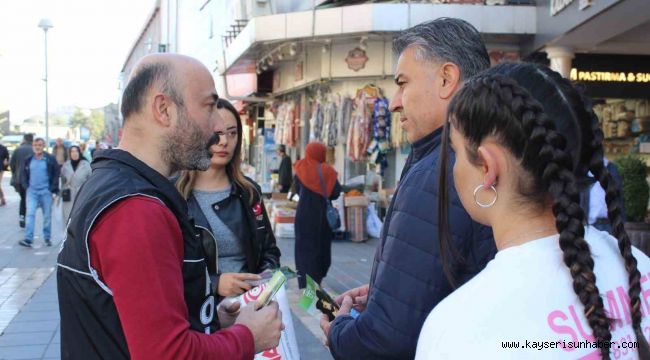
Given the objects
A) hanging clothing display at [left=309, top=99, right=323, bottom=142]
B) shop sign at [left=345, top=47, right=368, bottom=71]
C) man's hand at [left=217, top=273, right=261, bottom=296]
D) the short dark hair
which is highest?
shop sign at [left=345, top=47, right=368, bottom=71]

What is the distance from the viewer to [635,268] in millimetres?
1377

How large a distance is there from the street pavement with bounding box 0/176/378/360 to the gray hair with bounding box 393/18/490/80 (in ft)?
6.21

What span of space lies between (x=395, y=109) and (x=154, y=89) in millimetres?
895

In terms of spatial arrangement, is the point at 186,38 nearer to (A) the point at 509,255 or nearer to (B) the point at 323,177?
(B) the point at 323,177

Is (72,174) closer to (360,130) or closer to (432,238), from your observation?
(360,130)

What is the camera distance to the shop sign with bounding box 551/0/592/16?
7102 millimetres

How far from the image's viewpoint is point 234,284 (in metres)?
2.88

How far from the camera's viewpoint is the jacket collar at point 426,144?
2.16 meters

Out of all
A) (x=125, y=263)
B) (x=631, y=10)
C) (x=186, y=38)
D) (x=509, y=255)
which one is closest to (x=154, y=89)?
(x=125, y=263)

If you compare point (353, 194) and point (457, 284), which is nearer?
point (457, 284)

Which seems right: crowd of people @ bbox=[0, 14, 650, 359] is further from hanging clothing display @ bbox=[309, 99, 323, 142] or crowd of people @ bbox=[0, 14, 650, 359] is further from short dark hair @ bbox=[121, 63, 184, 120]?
hanging clothing display @ bbox=[309, 99, 323, 142]

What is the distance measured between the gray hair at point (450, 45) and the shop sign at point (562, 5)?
5488mm

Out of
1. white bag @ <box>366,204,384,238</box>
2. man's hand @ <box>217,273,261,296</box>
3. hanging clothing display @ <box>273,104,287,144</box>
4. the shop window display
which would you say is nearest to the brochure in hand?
man's hand @ <box>217,273,261,296</box>

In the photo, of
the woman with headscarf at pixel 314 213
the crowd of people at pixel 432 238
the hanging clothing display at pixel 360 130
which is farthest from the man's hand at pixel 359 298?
the hanging clothing display at pixel 360 130
